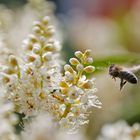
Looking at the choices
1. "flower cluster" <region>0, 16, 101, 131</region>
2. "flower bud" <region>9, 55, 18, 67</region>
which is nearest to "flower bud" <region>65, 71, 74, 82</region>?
"flower cluster" <region>0, 16, 101, 131</region>

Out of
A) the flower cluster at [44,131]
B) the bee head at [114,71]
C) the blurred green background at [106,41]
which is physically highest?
the blurred green background at [106,41]

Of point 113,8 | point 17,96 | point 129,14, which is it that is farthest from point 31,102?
point 113,8

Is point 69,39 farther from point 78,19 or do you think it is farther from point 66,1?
point 66,1

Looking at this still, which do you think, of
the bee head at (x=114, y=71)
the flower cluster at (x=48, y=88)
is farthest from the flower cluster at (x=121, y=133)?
the bee head at (x=114, y=71)

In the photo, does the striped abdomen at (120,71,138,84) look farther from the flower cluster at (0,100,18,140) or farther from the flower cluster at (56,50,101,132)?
the flower cluster at (0,100,18,140)

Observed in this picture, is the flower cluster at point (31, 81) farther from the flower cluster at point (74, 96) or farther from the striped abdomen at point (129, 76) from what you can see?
the striped abdomen at point (129, 76)

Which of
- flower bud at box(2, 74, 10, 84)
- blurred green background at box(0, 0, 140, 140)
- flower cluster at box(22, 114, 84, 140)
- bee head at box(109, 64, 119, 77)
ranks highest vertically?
blurred green background at box(0, 0, 140, 140)
